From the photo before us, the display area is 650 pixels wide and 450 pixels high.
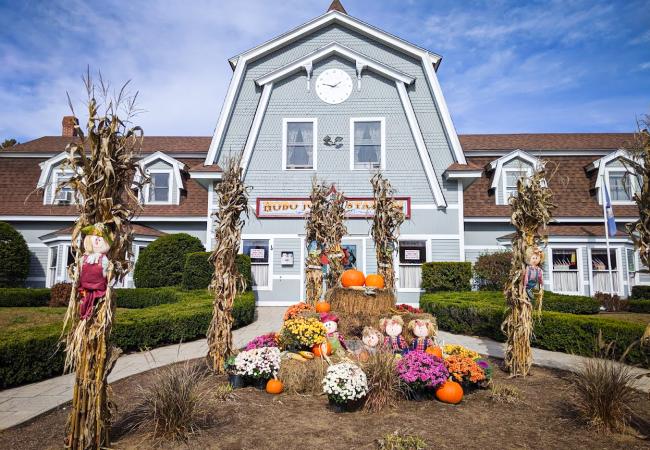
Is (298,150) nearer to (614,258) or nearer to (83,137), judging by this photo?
(83,137)

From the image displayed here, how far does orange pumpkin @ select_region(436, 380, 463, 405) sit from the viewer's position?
532cm

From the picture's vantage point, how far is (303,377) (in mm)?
5699

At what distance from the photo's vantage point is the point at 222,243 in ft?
21.6

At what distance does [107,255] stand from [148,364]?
14.1 ft

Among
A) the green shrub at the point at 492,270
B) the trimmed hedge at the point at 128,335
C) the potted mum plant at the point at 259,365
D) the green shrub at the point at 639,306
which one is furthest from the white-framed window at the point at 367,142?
the potted mum plant at the point at 259,365

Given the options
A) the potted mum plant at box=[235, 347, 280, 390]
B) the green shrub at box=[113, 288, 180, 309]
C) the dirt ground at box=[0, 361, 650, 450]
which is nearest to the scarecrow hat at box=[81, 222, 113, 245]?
the dirt ground at box=[0, 361, 650, 450]

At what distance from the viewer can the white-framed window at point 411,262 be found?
51.9 ft

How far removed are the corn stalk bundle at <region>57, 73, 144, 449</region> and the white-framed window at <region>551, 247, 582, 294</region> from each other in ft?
57.3

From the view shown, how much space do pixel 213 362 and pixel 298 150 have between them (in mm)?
11273

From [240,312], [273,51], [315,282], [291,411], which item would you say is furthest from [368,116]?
[291,411]

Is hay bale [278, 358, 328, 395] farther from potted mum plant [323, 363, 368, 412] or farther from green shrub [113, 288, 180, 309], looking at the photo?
green shrub [113, 288, 180, 309]

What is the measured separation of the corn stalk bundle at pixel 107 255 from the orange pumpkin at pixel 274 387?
2.28m

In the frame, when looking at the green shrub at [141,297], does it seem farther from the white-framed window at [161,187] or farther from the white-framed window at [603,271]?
the white-framed window at [603,271]

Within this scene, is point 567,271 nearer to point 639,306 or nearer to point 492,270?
point 639,306
